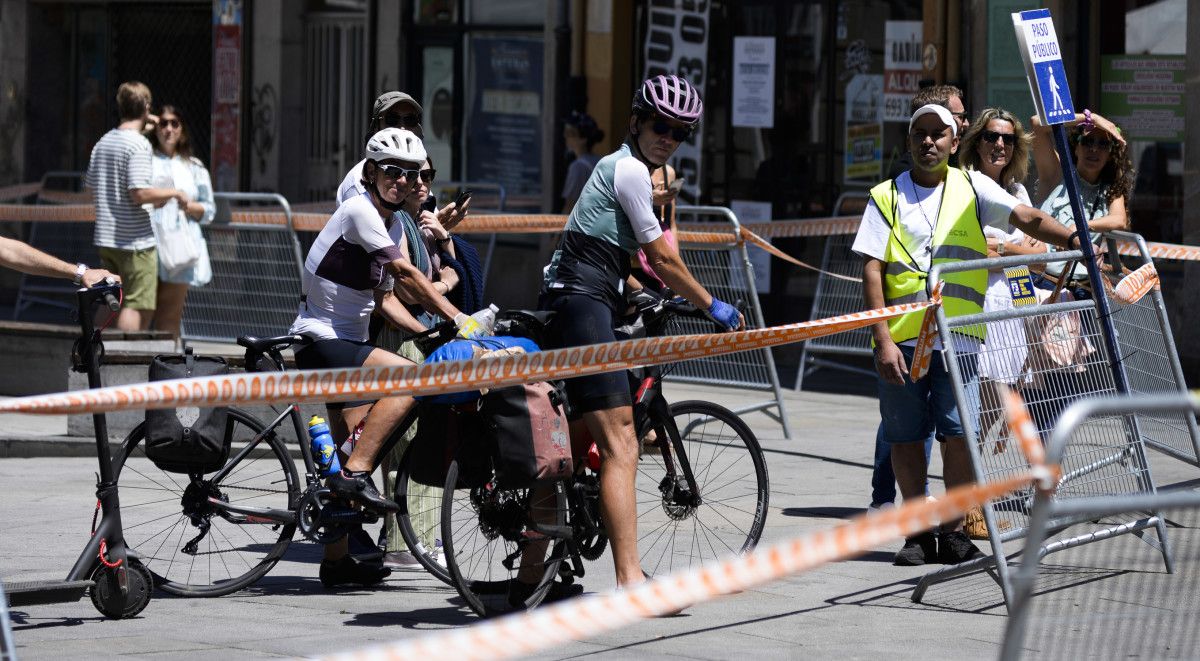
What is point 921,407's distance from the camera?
22.8 ft

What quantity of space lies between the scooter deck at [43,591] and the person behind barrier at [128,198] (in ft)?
17.6

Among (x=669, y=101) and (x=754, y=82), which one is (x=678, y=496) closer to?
(x=669, y=101)

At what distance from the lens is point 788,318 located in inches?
585

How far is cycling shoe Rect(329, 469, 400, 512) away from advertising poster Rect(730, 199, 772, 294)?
8750 mm

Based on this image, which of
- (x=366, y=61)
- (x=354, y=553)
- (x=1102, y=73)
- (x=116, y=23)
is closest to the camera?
(x=354, y=553)

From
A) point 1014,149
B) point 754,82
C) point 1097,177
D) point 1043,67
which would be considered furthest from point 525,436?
point 754,82

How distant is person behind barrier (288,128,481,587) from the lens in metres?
6.32

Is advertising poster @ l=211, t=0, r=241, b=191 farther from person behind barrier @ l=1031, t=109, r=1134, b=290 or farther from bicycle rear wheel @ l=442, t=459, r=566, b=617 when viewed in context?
bicycle rear wheel @ l=442, t=459, r=566, b=617

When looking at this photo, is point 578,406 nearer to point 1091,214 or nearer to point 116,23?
point 1091,214

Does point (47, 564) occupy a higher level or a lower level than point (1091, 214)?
lower

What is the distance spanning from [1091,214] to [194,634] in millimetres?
4783

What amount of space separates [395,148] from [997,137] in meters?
2.98

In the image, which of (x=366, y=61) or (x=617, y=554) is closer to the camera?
(x=617, y=554)

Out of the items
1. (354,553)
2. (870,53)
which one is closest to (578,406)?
(354,553)
